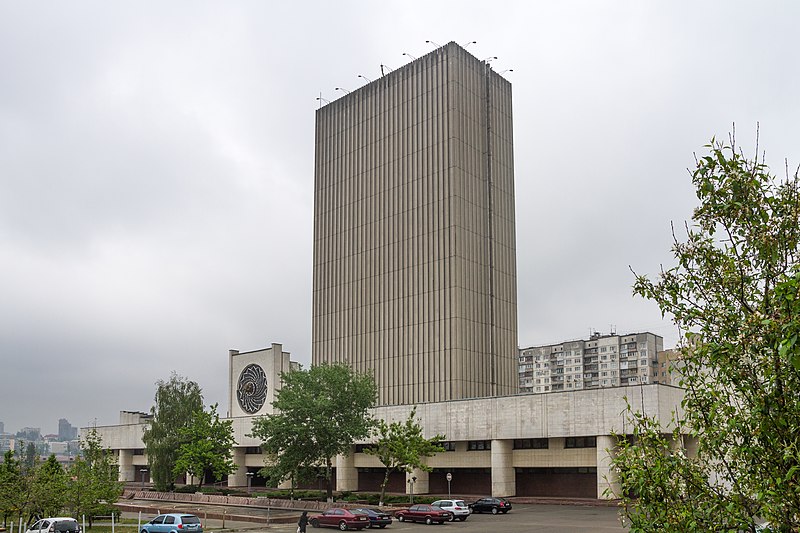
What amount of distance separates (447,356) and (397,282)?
38.4 feet

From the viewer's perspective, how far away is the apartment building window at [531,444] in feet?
214

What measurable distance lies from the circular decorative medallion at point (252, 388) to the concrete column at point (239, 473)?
15.9ft

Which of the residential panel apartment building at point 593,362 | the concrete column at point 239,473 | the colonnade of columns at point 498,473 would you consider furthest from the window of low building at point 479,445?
the residential panel apartment building at point 593,362

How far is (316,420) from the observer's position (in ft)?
193

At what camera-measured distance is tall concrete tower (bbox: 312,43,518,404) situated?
86188 mm

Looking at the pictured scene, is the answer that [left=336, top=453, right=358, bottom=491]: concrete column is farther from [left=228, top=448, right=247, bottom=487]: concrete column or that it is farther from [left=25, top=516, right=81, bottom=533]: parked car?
[left=25, top=516, right=81, bottom=533]: parked car

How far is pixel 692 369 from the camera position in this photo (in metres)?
8.75

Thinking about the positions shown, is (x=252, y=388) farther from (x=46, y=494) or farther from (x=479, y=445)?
(x=46, y=494)

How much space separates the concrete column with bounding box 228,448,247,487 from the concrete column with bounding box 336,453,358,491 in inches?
657

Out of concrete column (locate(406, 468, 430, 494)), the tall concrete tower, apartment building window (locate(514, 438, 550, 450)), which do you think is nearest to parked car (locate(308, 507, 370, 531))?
concrete column (locate(406, 468, 430, 494))

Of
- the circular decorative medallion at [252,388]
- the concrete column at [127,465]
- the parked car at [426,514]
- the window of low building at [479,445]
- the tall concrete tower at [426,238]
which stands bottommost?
the concrete column at [127,465]

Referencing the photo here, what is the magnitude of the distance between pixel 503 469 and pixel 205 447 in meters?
27.4

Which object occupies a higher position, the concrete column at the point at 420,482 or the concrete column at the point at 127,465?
the concrete column at the point at 420,482

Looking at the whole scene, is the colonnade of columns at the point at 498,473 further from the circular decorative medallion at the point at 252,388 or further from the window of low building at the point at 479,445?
the circular decorative medallion at the point at 252,388
